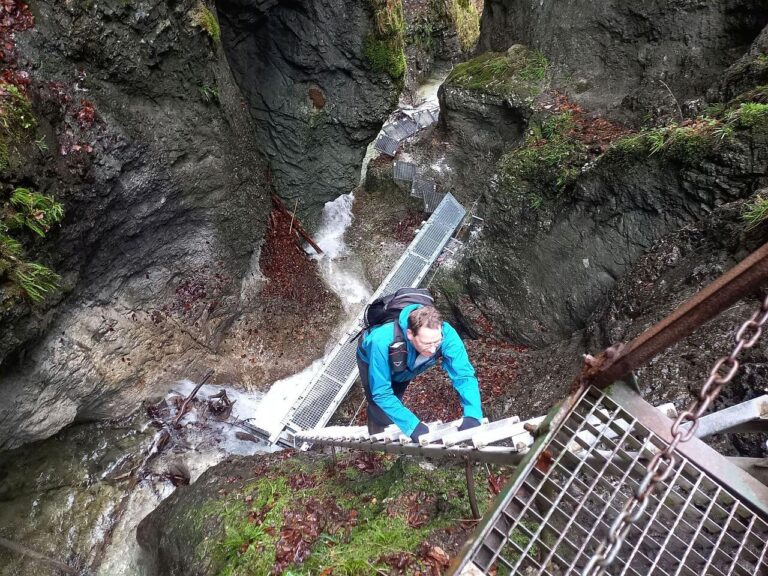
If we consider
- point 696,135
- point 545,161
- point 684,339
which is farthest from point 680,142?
point 684,339

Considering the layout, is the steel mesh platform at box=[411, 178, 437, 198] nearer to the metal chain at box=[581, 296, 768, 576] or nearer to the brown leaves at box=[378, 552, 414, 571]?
the brown leaves at box=[378, 552, 414, 571]

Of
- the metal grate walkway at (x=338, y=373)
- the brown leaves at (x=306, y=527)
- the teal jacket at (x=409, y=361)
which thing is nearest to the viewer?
the teal jacket at (x=409, y=361)

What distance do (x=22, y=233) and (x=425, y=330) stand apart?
430 centimetres

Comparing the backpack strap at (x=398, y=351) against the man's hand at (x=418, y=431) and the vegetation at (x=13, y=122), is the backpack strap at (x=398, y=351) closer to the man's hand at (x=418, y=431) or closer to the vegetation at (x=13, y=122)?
the man's hand at (x=418, y=431)

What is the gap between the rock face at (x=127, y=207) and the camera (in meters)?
4.93

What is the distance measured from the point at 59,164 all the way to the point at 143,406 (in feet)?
14.9

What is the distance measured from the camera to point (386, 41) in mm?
8430

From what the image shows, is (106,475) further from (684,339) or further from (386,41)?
(386,41)

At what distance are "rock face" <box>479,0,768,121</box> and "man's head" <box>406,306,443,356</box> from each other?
6575 millimetres

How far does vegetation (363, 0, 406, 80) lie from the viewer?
813cm

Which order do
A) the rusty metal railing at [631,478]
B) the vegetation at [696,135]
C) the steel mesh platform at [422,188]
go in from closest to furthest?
the rusty metal railing at [631,478] → the vegetation at [696,135] → the steel mesh platform at [422,188]

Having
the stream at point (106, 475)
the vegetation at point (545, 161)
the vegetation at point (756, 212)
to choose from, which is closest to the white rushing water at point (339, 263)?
the stream at point (106, 475)

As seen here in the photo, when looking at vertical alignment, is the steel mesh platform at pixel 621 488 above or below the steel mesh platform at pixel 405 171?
above

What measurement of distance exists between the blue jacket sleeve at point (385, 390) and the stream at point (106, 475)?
4682 mm
